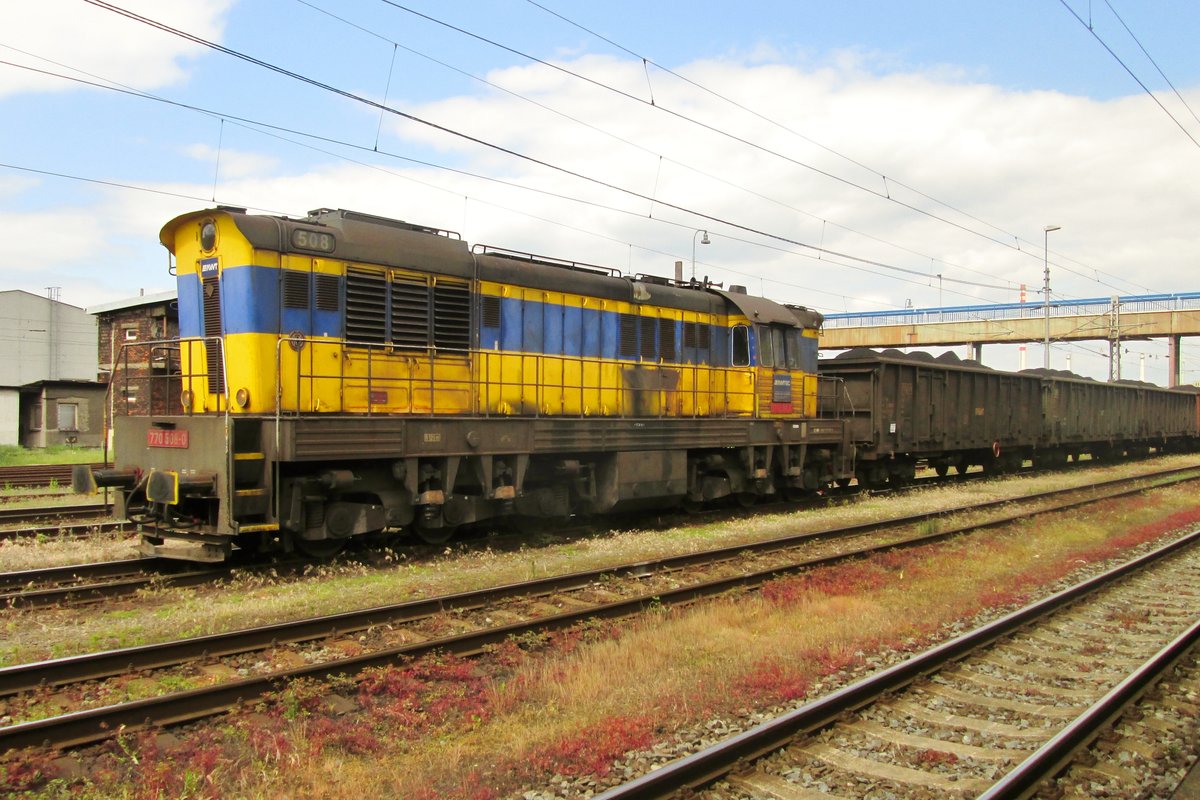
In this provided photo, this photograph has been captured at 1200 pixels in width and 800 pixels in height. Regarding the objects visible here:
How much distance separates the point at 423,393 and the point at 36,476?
17563mm

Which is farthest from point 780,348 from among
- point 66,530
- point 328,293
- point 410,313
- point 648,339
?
point 66,530

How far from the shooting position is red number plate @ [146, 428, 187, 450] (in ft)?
30.8

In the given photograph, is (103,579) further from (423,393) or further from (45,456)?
(45,456)

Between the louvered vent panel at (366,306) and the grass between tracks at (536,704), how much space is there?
4.89 m

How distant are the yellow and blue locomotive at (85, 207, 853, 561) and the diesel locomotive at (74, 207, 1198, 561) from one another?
0.03 metres

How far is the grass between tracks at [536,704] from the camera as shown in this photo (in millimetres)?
4629

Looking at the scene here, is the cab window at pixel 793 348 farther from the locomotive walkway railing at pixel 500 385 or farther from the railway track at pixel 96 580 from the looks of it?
the railway track at pixel 96 580

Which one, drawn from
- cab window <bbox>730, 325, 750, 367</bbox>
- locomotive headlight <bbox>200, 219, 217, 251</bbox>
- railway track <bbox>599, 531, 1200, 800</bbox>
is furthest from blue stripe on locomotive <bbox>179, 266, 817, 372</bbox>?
railway track <bbox>599, 531, 1200, 800</bbox>

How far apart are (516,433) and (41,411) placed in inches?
1297

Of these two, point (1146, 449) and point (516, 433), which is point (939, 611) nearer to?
point (516, 433)

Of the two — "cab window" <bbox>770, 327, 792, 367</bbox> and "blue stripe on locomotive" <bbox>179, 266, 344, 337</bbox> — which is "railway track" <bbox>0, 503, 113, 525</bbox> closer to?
"blue stripe on locomotive" <bbox>179, 266, 344, 337</bbox>

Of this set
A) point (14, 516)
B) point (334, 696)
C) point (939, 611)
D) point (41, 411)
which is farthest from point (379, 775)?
point (41, 411)

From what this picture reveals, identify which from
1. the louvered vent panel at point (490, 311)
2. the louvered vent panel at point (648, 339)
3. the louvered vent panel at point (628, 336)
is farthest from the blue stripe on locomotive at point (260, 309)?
the louvered vent panel at point (648, 339)

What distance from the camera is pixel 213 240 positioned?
9.98 m
